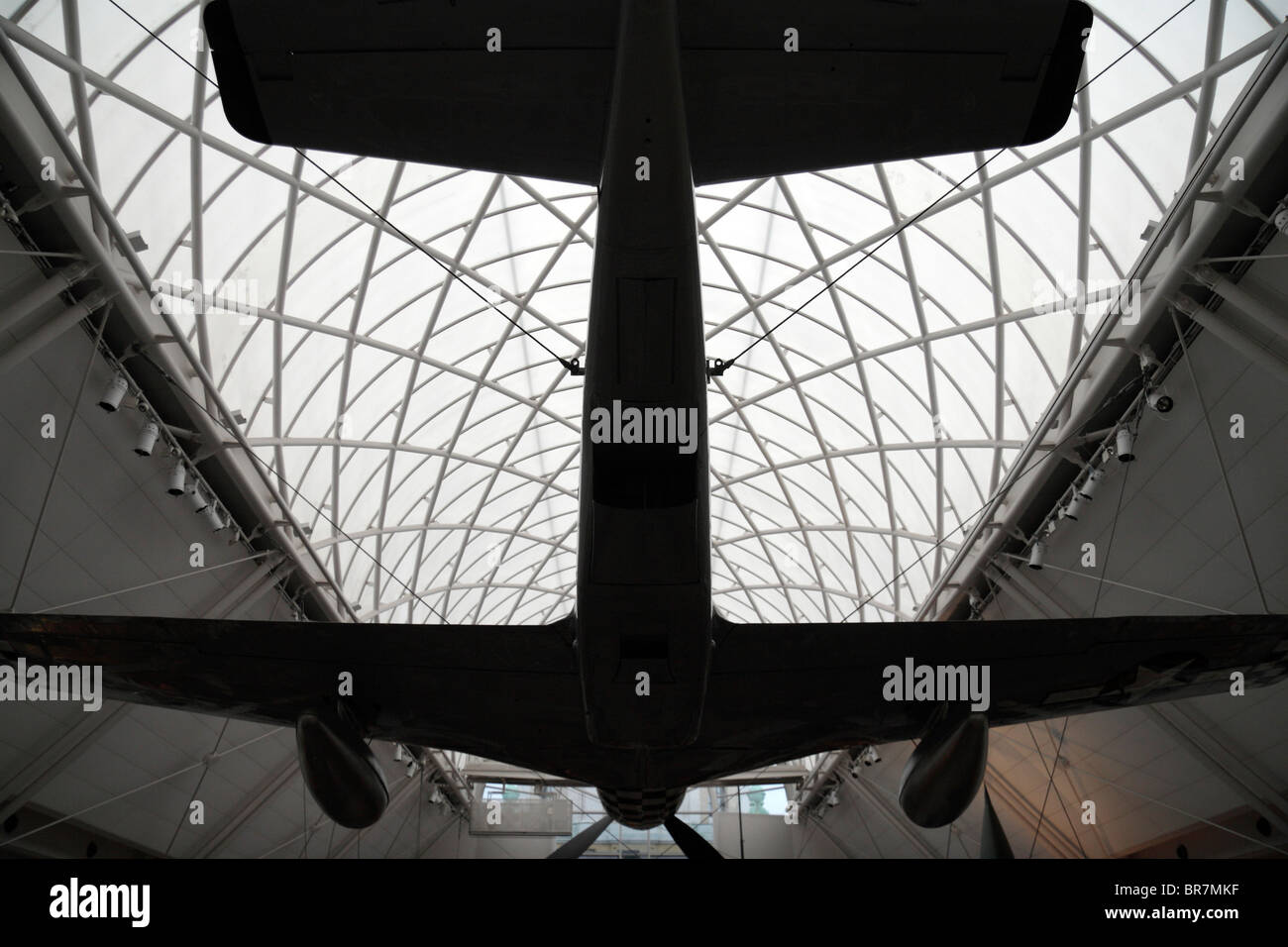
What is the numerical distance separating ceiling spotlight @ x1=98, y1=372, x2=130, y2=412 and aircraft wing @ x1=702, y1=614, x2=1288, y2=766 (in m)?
10.9

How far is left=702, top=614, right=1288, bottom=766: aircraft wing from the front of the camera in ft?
32.7

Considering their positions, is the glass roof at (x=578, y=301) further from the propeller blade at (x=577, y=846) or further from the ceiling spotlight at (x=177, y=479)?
the propeller blade at (x=577, y=846)

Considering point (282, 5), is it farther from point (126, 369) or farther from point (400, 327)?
point (400, 327)

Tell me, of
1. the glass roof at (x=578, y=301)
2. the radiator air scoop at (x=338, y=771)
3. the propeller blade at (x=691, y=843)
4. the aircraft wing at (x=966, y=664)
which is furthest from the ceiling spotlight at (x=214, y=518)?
the propeller blade at (x=691, y=843)

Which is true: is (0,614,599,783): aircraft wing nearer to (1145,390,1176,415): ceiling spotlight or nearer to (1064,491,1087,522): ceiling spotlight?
(1145,390,1176,415): ceiling spotlight

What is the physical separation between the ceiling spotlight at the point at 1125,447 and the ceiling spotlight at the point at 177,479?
1789cm

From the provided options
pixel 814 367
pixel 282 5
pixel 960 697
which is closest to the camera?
pixel 282 5

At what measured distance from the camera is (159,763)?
2155cm

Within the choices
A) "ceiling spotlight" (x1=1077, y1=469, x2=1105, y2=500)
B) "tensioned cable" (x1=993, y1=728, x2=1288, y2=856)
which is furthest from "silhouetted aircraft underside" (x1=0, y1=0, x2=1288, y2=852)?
"tensioned cable" (x1=993, y1=728, x2=1288, y2=856)

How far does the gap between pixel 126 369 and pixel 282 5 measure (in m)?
11.4

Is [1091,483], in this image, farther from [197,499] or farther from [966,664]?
[197,499]

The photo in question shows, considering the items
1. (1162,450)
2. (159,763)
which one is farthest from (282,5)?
(159,763)

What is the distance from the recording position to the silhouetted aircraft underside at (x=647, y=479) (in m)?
7.13

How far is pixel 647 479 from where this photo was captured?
8805 millimetres
